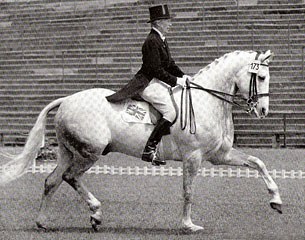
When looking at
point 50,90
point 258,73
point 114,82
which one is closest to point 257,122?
point 114,82

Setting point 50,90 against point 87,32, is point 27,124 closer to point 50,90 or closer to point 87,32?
point 50,90

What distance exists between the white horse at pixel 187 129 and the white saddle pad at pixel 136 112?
0.21ft

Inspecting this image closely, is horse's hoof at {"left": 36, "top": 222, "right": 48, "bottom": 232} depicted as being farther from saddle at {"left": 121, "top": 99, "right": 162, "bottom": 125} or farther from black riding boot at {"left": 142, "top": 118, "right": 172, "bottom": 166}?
saddle at {"left": 121, "top": 99, "right": 162, "bottom": 125}

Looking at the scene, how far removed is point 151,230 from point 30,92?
1551 centimetres

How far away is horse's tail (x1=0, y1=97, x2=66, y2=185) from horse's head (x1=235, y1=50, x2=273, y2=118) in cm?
234

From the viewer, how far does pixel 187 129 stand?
33.5ft

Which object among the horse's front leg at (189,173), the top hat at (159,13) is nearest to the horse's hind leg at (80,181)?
the horse's front leg at (189,173)

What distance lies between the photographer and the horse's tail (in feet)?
34.9

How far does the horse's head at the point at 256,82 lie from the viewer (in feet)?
33.4

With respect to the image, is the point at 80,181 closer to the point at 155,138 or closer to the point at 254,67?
the point at 155,138

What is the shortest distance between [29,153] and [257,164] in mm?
2907

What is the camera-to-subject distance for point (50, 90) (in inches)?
974

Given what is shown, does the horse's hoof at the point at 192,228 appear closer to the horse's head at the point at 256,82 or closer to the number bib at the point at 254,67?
the horse's head at the point at 256,82

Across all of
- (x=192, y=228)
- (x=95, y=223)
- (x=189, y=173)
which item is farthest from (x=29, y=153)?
(x=192, y=228)
